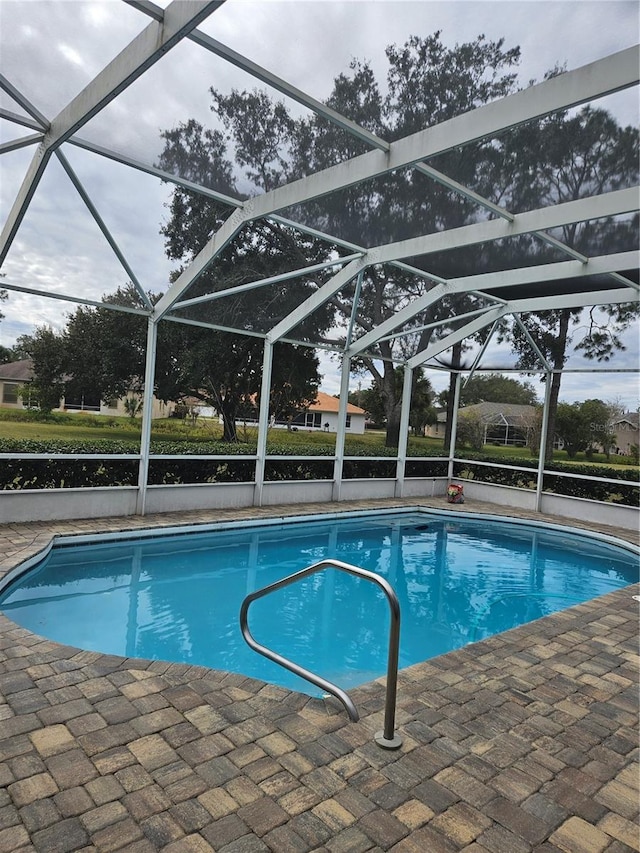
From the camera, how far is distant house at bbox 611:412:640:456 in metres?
11.9

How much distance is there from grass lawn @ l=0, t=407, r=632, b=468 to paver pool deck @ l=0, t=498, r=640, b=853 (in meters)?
4.74

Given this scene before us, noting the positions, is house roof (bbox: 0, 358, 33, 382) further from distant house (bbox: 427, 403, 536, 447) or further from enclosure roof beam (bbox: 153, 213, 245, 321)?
distant house (bbox: 427, 403, 536, 447)

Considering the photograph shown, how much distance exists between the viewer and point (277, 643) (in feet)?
19.3

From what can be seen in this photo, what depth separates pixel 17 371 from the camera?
27.1 ft

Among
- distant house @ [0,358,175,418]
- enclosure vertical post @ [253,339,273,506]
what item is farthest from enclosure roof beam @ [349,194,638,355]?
distant house @ [0,358,175,418]

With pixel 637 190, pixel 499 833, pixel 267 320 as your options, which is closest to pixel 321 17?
pixel 637 190

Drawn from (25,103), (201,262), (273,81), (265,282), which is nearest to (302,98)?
(273,81)

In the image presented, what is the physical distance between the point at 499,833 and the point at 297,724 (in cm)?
130

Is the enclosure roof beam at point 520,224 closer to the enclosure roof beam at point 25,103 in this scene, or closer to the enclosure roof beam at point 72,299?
the enclosure roof beam at point 72,299

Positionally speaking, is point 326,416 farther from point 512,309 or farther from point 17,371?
point 17,371

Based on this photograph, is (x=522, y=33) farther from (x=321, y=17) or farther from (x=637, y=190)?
(x=637, y=190)

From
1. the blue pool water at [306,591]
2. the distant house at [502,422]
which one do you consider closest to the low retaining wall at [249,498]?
the blue pool water at [306,591]

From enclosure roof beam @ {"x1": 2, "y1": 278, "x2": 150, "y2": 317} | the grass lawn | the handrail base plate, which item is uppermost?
enclosure roof beam @ {"x1": 2, "y1": 278, "x2": 150, "y2": 317}

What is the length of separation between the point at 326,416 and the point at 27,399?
646 centimetres
